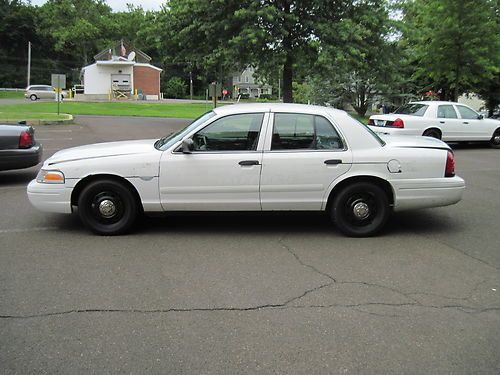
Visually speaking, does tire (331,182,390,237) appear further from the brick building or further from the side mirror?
the brick building

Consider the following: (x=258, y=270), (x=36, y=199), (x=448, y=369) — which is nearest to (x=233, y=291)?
(x=258, y=270)

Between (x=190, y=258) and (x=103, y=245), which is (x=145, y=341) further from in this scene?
(x=103, y=245)

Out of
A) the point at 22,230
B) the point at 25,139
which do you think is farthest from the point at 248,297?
the point at 25,139

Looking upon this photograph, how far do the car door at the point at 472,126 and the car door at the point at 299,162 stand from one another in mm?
11805

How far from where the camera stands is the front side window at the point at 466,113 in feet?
52.8

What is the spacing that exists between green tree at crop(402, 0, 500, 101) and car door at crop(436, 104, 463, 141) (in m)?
7.05

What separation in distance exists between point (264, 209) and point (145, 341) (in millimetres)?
2736

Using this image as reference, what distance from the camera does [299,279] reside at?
15.0 ft

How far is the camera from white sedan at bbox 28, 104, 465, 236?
5.75 m

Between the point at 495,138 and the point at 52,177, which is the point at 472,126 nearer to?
the point at 495,138

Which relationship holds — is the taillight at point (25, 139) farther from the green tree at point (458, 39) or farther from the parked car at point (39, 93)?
the parked car at point (39, 93)

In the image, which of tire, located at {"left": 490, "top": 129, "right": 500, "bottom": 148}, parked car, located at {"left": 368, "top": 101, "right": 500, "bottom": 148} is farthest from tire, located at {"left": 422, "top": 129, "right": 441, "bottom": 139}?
tire, located at {"left": 490, "top": 129, "right": 500, "bottom": 148}

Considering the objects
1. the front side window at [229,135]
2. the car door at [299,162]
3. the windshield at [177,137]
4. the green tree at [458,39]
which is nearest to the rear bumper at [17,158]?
the windshield at [177,137]

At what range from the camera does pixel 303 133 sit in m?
5.93
